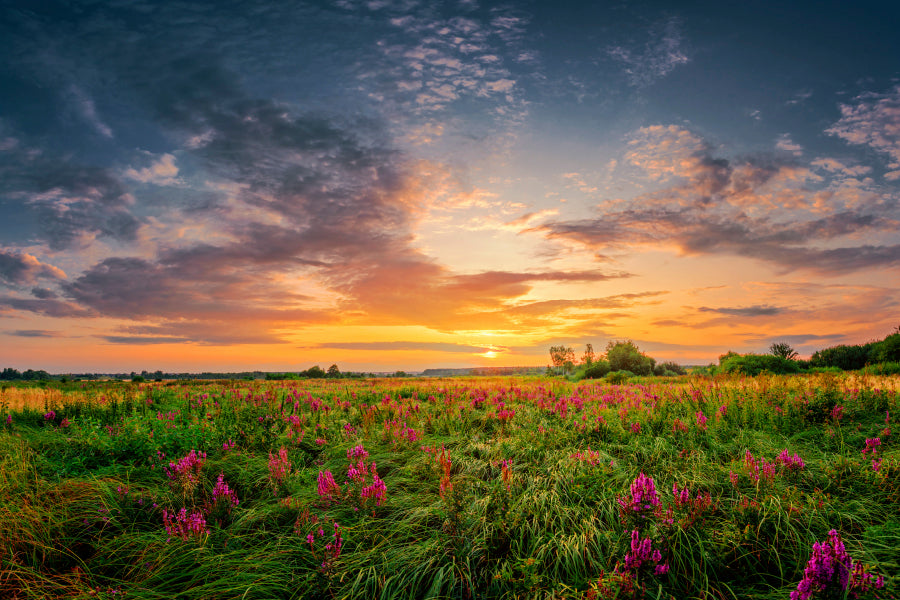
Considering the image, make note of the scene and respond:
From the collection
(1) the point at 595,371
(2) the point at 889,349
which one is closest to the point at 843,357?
(2) the point at 889,349

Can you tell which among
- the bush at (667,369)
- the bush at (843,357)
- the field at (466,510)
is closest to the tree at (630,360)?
the bush at (667,369)

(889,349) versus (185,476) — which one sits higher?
(889,349)

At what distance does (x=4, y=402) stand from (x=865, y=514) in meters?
17.7

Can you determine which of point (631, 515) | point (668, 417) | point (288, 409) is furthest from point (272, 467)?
point (668, 417)

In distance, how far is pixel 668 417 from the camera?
8.00 m

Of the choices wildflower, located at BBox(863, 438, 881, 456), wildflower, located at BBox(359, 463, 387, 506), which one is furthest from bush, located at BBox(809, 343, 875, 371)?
wildflower, located at BBox(359, 463, 387, 506)

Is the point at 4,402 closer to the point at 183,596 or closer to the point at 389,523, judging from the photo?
the point at 183,596

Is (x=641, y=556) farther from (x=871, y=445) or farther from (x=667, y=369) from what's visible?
(x=667, y=369)

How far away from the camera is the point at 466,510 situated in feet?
14.4

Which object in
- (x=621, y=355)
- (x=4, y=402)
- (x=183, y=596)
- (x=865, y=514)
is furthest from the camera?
(x=621, y=355)

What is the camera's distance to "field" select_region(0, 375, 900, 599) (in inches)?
136

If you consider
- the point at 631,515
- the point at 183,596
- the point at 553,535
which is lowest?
the point at 183,596

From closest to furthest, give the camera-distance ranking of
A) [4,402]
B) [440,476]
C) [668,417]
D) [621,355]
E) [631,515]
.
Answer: [631,515] → [440,476] → [668,417] → [4,402] → [621,355]

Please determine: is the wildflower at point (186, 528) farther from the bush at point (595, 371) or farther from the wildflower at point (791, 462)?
the bush at point (595, 371)
